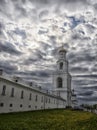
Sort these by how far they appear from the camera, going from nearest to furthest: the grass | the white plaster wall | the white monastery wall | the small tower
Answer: the grass < the white monastery wall < the white plaster wall < the small tower

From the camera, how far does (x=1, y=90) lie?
32531 millimetres

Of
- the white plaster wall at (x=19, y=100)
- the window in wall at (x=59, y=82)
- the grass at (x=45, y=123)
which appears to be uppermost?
the window in wall at (x=59, y=82)

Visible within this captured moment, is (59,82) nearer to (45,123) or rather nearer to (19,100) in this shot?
(19,100)

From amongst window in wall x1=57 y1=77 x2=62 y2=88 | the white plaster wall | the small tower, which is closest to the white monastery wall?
the white plaster wall

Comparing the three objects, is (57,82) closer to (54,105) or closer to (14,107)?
(54,105)

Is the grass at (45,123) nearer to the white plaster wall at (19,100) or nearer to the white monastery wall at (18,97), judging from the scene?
the white monastery wall at (18,97)

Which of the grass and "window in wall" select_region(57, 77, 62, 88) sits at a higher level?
"window in wall" select_region(57, 77, 62, 88)

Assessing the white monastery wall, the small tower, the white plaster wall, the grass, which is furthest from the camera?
the small tower

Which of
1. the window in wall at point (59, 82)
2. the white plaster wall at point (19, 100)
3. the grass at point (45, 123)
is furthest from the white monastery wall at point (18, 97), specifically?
the window in wall at point (59, 82)

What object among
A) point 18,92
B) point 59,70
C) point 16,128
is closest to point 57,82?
point 59,70

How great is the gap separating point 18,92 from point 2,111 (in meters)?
6.98

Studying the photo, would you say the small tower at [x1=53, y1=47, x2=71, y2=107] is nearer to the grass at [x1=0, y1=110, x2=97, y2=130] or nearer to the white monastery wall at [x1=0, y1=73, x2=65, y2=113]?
the white monastery wall at [x1=0, y1=73, x2=65, y2=113]

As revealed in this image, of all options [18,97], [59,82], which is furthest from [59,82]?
[18,97]

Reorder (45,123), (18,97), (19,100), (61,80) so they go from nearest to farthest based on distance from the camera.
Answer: (45,123) < (18,97) < (19,100) < (61,80)
